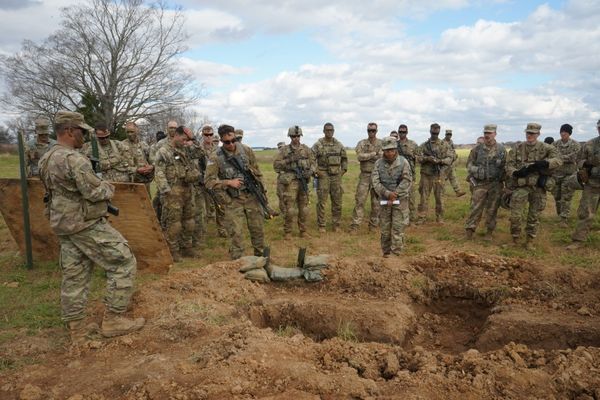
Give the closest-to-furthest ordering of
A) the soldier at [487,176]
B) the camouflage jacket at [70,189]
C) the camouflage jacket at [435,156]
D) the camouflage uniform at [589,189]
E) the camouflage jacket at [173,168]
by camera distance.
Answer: the camouflage jacket at [70,189] < the camouflage jacket at [173,168] < the camouflage uniform at [589,189] < the soldier at [487,176] < the camouflage jacket at [435,156]

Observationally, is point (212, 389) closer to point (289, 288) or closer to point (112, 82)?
point (289, 288)

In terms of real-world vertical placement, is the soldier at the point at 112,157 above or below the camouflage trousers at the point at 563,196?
above

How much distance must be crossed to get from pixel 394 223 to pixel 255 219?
2.21 metres

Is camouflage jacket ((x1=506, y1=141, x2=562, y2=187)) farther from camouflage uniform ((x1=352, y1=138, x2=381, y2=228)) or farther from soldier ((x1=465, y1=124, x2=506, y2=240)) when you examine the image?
camouflage uniform ((x1=352, y1=138, x2=381, y2=228))

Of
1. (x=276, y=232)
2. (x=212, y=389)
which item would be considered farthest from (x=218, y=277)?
(x=276, y=232)

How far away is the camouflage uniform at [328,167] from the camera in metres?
9.80

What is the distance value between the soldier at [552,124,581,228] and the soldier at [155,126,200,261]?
7.80 metres

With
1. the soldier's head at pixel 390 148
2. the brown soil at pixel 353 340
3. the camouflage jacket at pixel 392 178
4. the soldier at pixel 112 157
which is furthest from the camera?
the soldier at pixel 112 157

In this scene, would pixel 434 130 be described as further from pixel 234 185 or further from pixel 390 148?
pixel 234 185

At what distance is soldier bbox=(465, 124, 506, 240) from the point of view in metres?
8.38

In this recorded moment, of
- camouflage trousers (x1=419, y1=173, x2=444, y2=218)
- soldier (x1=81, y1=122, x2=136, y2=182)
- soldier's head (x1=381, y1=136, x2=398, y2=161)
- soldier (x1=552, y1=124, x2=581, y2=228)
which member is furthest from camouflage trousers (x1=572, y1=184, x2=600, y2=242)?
soldier (x1=81, y1=122, x2=136, y2=182)

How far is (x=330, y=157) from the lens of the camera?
32.0ft

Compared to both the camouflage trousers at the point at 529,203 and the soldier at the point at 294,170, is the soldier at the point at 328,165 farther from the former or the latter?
the camouflage trousers at the point at 529,203

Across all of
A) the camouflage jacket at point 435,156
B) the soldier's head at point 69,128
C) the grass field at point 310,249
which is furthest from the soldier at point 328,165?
the soldier's head at point 69,128
